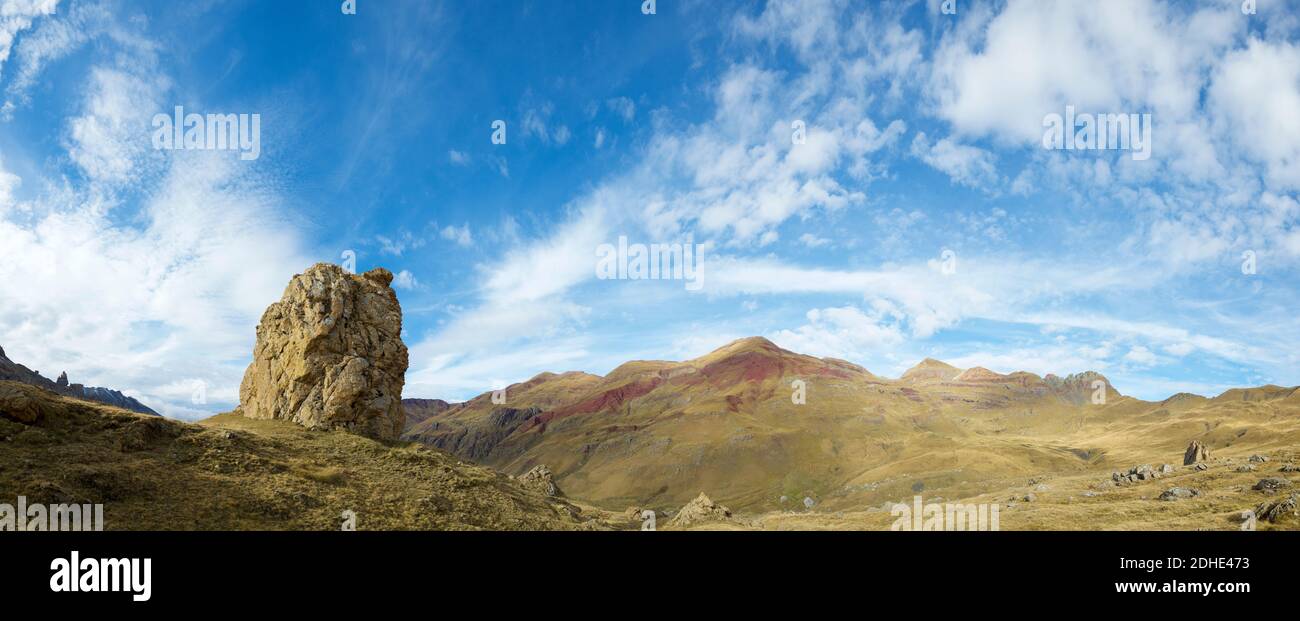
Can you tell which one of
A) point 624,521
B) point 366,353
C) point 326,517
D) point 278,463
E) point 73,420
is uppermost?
point 366,353

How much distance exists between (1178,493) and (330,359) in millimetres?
47833

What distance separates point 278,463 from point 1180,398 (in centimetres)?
17573

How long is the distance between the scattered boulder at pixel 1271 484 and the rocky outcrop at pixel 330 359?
151ft

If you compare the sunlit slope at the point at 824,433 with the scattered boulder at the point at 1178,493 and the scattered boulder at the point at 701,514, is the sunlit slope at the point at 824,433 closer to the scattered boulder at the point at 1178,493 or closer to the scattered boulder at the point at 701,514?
the scattered boulder at the point at 701,514

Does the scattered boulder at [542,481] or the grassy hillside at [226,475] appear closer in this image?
the grassy hillside at [226,475]

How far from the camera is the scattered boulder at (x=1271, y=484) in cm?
2897

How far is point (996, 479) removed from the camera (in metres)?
68.6

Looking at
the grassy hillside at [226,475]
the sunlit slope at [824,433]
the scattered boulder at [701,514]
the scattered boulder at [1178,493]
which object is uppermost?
the grassy hillside at [226,475]

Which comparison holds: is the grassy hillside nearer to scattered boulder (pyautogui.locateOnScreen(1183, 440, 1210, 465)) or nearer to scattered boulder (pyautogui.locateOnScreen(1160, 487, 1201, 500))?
scattered boulder (pyautogui.locateOnScreen(1160, 487, 1201, 500))

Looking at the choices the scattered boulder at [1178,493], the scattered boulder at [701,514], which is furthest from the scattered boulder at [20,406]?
the scattered boulder at [1178,493]
